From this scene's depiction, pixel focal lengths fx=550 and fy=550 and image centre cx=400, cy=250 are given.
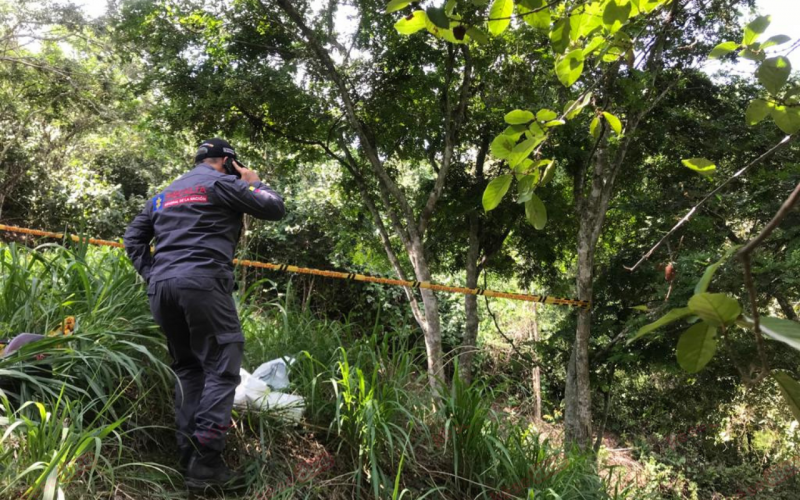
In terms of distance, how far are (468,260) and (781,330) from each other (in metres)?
6.13

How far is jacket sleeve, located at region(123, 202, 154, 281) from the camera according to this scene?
303 cm

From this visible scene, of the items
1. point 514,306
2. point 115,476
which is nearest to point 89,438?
point 115,476

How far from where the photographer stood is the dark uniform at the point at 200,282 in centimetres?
266

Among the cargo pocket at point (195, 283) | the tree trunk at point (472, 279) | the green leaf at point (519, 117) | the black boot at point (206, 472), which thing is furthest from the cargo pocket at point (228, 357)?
the tree trunk at point (472, 279)

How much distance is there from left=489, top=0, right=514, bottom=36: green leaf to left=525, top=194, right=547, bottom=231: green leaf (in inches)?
15.2

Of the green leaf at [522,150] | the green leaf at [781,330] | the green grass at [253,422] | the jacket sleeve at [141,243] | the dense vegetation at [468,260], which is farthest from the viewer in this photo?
the jacket sleeve at [141,243]

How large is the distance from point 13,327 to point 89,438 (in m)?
1.19

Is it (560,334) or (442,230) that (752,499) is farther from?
(442,230)

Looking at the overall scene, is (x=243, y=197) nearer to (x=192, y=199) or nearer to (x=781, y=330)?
(x=192, y=199)

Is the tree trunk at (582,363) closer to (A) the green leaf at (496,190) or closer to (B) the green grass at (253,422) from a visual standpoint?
(B) the green grass at (253,422)

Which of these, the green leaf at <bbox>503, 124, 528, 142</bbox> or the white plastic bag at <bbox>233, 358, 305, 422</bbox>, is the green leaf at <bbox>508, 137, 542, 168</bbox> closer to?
the green leaf at <bbox>503, 124, 528, 142</bbox>

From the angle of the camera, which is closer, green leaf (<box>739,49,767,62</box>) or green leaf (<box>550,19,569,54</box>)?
green leaf (<box>739,49,767,62</box>)

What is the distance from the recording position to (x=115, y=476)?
8.20ft

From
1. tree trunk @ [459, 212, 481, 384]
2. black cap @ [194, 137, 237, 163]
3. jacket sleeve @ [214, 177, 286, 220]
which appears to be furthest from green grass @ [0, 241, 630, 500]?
tree trunk @ [459, 212, 481, 384]
